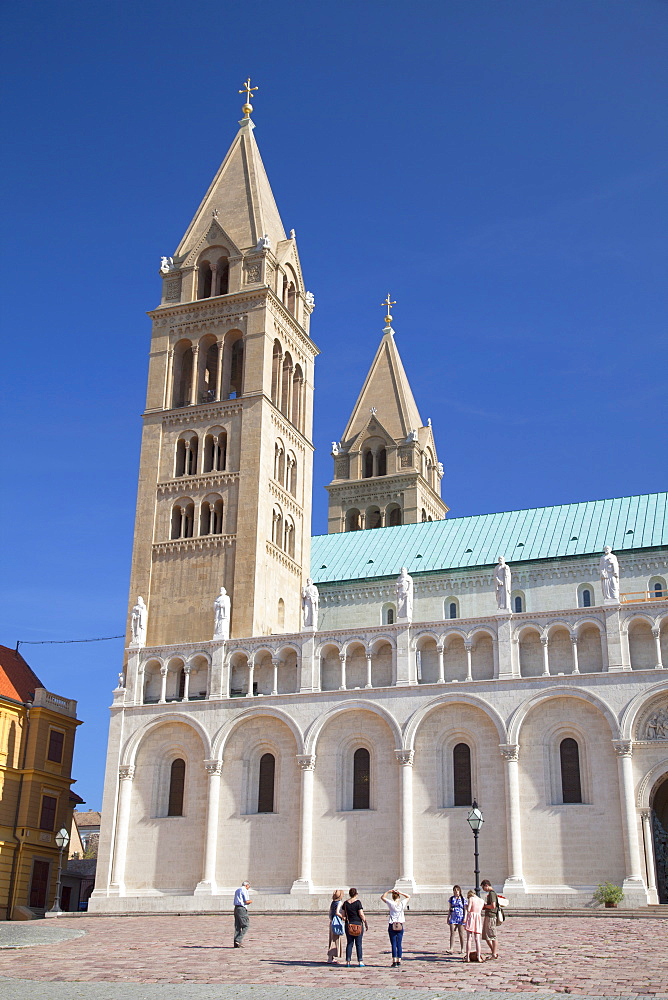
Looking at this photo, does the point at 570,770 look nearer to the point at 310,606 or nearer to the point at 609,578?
the point at 609,578

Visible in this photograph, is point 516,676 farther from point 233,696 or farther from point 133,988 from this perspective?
point 133,988

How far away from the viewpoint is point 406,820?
43562 mm

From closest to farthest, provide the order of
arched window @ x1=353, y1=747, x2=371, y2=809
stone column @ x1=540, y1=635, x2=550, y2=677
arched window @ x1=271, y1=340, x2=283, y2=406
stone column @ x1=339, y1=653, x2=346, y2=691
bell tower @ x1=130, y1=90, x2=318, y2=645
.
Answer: stone column @ x1=540, y1=635, x2=550, y2=677 < arched window @ x1=353, y1=747, x2=371, y2=809 < stone column @ x1=339, y1=653, x2=346, y2=691 < bell tower @ x1=130, y1=90, x2=318, y2=645 < arched window @ x1=271, y1=340, x2=283, y2=406

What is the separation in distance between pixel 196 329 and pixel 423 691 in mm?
24570

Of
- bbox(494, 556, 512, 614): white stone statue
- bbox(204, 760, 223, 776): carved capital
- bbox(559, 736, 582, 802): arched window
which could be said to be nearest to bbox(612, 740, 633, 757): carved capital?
bbox(559, 736, 582, 802): arched window

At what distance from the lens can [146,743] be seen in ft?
162

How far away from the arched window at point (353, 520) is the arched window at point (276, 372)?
21.1 meters

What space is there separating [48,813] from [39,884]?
3347 millimetres

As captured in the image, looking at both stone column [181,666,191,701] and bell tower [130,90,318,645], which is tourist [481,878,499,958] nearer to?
stone column [181,666,191,701]

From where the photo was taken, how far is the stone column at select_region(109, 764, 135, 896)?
47219 mm

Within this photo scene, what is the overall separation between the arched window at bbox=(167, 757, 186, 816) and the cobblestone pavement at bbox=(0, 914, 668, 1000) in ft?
45.0

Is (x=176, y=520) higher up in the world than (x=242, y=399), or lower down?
lower down

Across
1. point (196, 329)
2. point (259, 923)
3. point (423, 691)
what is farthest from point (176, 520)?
point (259, 923)

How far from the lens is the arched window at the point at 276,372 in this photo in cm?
5841
